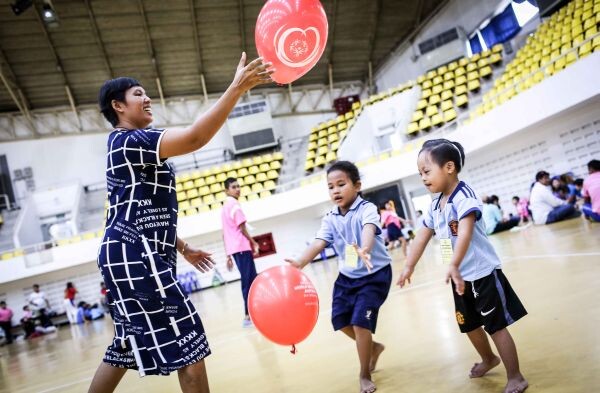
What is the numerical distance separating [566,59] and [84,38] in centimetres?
1540

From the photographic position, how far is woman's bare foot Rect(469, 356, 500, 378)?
6.79ft

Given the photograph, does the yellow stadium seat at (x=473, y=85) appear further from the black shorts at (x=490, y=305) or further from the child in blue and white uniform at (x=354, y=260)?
the black shorts at (x=490, y=305)

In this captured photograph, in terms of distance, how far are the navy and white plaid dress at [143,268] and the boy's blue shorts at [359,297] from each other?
98 cm

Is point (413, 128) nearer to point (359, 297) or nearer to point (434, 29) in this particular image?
point (434, 29)

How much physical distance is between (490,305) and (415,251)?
0.42m

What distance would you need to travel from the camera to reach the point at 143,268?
1.68m

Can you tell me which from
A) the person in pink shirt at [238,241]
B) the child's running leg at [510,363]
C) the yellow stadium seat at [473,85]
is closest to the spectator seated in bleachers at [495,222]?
the yellow stadium seat at [473,85]

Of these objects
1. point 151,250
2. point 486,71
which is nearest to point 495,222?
point 486,71

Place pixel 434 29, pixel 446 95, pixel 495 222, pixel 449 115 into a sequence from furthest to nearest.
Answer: pixel 434 29, pixel 446 95, pixel 449 115, pixel 495 222

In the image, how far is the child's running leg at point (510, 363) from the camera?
180 cm

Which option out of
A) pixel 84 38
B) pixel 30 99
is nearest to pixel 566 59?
pixel 84 38

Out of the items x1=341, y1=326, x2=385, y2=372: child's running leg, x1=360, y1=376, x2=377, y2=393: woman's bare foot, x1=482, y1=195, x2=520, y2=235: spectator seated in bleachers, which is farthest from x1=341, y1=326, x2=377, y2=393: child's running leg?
x1=482, y1=195, x2=520, y2=235: spectator seated in bleachers

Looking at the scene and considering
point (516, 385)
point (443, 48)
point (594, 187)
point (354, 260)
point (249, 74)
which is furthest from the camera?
point (443, 48)

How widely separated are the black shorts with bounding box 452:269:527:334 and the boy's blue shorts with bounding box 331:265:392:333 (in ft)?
1.65
